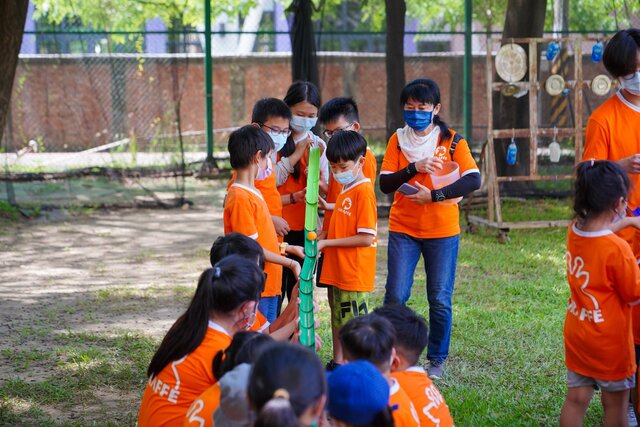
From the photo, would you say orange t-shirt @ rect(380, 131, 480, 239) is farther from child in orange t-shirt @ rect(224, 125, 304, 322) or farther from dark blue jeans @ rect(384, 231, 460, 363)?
child in orange t-shirt @ rect(224, 125, 304, 322)

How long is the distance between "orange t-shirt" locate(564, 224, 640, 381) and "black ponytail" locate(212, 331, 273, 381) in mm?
1389

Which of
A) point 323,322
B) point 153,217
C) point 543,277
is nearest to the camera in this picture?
point 323,322

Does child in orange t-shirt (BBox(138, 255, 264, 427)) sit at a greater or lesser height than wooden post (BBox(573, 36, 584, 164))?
lesser

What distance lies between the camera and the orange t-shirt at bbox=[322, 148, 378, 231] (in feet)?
15.1

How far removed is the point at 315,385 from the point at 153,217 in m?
8.76

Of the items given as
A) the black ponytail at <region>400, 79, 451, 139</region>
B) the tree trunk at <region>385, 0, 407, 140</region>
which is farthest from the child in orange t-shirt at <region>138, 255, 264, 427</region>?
the tree trunk at <region>385, 0, 407, 140</region>

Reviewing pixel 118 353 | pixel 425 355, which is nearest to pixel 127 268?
pixel 118 353

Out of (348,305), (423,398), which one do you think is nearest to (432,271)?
(348,305)

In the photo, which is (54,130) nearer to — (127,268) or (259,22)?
(127,268)

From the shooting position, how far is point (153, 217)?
35.0 ft

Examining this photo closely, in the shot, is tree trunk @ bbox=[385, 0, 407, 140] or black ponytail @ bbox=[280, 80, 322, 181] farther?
tree trunk @ bbox=[385, 0, 407, 140]

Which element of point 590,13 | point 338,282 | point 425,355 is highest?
point 590,13

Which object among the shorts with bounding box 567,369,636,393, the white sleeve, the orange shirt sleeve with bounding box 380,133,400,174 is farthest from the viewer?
the white sleeve

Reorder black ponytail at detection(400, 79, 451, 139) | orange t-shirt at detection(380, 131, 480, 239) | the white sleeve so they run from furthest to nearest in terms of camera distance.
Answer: the white sleeve
orange t-shirt at detection(380, 131, 480, 239)
black ponytail at detection(400, 79, 451, 139)
